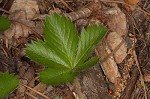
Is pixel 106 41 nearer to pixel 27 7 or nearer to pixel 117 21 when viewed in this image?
pixel 117 21

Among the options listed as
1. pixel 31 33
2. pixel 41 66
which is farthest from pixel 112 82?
pixel 31 33

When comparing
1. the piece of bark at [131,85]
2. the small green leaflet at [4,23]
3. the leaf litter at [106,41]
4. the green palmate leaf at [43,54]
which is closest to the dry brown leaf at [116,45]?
the leaf litter at [106,41]

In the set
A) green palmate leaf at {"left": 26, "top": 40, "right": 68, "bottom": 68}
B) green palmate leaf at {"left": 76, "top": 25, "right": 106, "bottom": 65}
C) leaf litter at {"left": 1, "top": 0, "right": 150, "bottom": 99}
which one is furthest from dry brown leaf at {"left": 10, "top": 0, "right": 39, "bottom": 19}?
green palmate leaf at {"left": 76, "top": 25, "right": 106, "bottom": 65}

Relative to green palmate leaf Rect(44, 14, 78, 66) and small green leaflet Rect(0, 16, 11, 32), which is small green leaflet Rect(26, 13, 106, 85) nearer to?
green palmate leaf Rect(44, 14, 78, 66)

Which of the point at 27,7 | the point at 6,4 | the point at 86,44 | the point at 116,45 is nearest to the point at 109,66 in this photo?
the point at 116,45

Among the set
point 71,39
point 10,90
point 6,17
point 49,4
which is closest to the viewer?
point 10,90

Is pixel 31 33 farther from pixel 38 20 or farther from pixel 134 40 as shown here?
pixel 134 40
